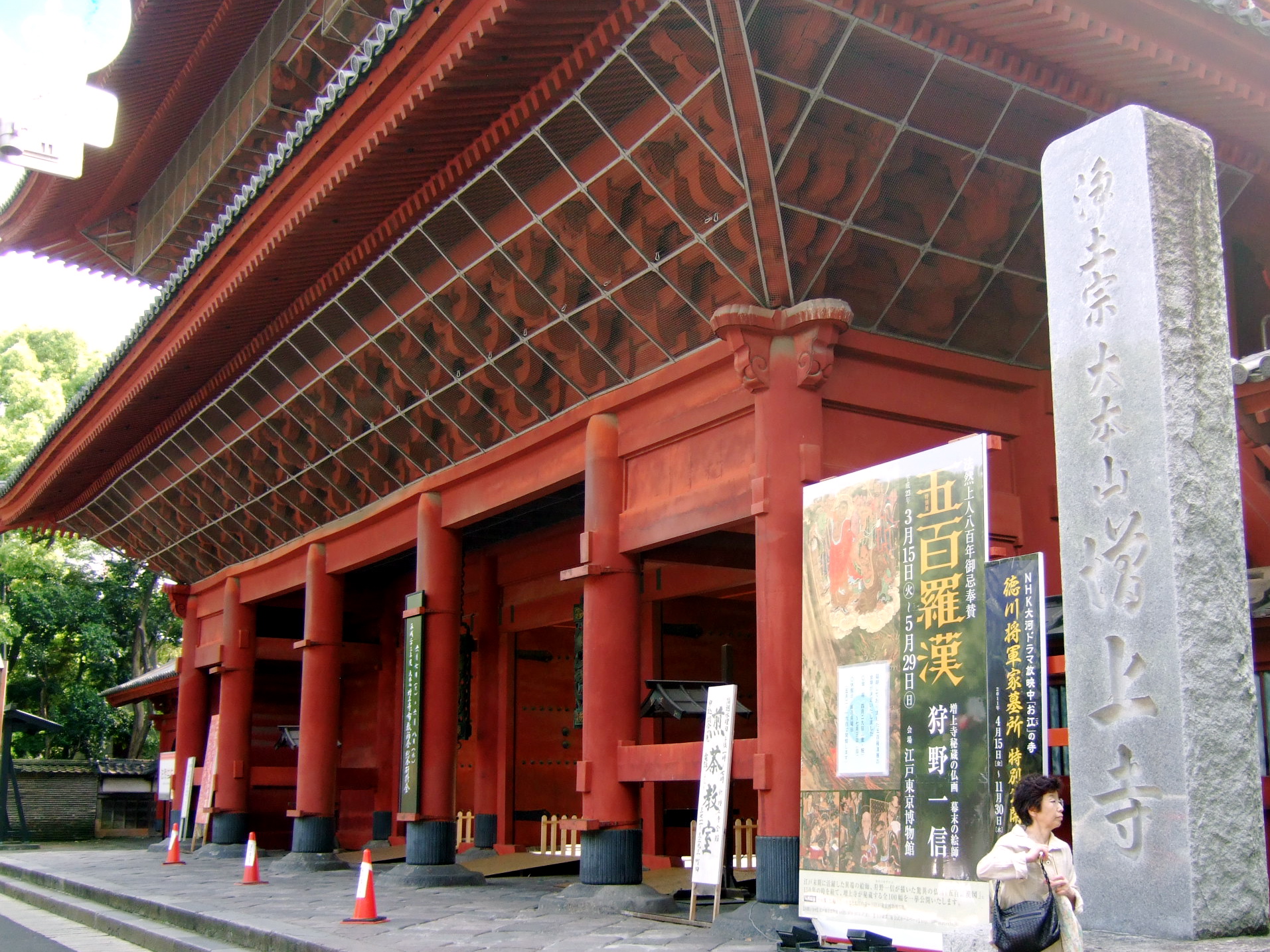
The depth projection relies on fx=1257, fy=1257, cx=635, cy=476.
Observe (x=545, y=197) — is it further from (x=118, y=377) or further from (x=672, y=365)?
(x=118, y=377)

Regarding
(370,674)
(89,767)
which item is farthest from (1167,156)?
(89,767)

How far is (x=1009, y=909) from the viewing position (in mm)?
4781

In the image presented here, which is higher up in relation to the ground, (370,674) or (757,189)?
(757,189)

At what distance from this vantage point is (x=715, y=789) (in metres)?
9.98

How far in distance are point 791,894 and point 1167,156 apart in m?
6.04

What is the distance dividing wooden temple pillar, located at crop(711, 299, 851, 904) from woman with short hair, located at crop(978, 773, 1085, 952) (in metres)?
4.70

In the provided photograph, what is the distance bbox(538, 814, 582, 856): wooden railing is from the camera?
17.9m

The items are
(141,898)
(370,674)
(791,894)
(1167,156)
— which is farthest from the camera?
(370,674)

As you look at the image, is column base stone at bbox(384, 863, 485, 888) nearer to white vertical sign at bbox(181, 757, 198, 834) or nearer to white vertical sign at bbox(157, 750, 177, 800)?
white vertical sign at bbox(181, 757, 198, 834)

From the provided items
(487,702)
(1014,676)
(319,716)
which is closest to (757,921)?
(1014,676)

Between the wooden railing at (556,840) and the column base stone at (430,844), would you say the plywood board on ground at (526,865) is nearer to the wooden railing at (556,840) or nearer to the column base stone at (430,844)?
the wooden railing at (556,840)

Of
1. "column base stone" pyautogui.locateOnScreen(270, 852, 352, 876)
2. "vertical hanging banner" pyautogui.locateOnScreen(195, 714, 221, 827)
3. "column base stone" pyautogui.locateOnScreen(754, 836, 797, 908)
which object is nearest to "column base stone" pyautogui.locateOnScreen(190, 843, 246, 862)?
"vertical hanging banner" pyautogui.locateOnScreen(195, 714, 221, 827)

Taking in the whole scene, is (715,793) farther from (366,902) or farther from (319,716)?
(319,716)

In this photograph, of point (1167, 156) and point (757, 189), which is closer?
point (1167, 156)
